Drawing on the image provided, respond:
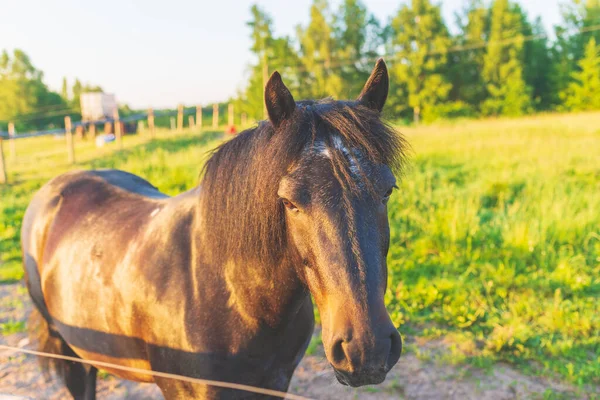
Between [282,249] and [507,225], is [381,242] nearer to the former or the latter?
[282,249]

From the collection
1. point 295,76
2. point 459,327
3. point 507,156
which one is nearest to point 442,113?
point 295,76

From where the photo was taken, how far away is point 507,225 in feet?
17.2

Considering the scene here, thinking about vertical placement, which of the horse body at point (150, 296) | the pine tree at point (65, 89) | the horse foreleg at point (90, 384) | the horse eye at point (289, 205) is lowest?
the horse foreleg at point (90, 384)

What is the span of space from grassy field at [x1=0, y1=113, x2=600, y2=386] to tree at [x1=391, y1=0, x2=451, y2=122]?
996 inches

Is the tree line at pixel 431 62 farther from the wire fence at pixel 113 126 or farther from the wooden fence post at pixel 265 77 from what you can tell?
A: the wire fence at pixel 113 126

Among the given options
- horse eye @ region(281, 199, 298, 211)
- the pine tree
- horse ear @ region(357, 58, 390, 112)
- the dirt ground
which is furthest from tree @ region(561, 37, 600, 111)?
the pine tree

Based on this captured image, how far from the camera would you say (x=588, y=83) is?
108 ft

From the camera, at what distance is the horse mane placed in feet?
4.61

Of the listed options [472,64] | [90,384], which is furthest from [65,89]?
[90,384]

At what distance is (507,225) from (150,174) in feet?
23.3

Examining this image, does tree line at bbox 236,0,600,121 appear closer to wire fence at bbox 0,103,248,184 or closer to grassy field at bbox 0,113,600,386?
wire fence at bbox 0,103,248,184

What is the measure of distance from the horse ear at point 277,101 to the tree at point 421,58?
106 ft

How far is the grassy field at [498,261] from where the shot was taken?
340 cm

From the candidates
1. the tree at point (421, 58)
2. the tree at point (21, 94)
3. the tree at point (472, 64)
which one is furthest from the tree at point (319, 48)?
the tree at point (21, 94)
